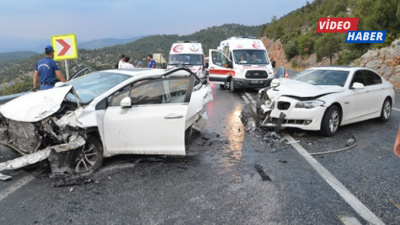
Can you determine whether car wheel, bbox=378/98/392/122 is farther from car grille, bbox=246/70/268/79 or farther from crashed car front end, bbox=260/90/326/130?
car grille, bbox=246/70/268/79

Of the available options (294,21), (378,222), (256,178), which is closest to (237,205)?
(256,178)

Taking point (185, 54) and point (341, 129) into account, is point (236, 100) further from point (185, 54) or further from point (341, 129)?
point (185, 54)

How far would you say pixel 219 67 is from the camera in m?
14.4

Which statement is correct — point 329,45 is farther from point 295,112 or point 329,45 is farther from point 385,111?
point 295,112

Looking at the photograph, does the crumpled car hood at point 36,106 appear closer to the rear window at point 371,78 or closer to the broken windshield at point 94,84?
the broken windshield at point 94,84

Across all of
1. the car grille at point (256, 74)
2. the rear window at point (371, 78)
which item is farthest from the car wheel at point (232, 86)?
the rear window at point (371, 78)

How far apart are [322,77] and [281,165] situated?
11.2ft

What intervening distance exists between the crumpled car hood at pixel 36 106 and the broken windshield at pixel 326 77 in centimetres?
550

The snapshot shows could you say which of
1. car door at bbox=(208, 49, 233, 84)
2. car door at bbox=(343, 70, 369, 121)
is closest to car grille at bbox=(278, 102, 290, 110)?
car door at bbox=(343, 70, 369, 121)

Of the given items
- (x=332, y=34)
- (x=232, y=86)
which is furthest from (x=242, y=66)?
(x=332, y=34)

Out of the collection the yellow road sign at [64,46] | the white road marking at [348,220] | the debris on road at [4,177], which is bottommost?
the white road marking at [348,220]

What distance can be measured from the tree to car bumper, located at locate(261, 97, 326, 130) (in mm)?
35681

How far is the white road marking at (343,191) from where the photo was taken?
10.2 ft

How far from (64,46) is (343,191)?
873cm
